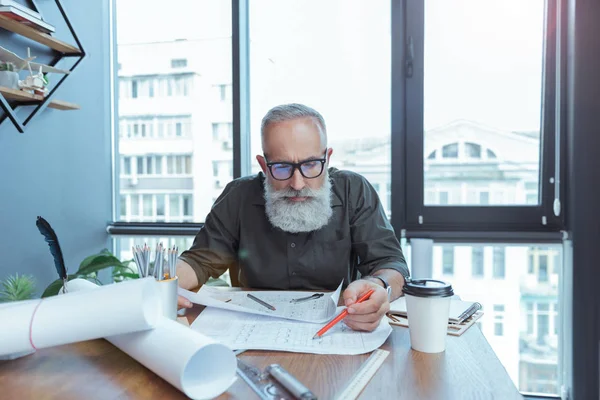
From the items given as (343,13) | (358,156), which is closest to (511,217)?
(358,156)

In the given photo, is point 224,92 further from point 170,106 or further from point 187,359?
point 187,359

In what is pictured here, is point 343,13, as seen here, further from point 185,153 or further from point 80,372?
point 80,372

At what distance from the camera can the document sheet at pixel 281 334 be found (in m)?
0.81

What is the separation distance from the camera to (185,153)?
2697 mm

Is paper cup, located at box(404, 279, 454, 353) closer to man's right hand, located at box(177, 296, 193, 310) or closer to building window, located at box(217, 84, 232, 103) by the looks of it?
man's right hand, located at box(177, 296, 193, 310)

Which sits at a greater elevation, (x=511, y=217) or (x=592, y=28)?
(x=592, y=28)

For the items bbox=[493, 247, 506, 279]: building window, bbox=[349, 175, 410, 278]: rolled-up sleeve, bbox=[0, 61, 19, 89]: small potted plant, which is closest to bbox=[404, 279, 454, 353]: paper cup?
bbox=[349, 175, 410, 278]: rolled-up sleeve

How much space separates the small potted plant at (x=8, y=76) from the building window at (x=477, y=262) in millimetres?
2266

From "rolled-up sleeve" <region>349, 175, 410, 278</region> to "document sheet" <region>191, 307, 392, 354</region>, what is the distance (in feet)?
1.65

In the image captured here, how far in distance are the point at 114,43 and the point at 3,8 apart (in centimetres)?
101

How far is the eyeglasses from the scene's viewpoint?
53.6 inches

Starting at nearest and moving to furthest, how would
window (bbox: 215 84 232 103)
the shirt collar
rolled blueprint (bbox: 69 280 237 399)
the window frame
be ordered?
rolled blueprint (bbox: 69 280 237 399) → the shirt collar → the window frame → window (bbox: 215 84 232 103)

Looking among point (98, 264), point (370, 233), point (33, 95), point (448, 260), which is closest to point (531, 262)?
point (448, 260)

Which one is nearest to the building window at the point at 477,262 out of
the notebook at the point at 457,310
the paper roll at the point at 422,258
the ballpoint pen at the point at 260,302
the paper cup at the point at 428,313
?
the paper roll at the point at 422,258
